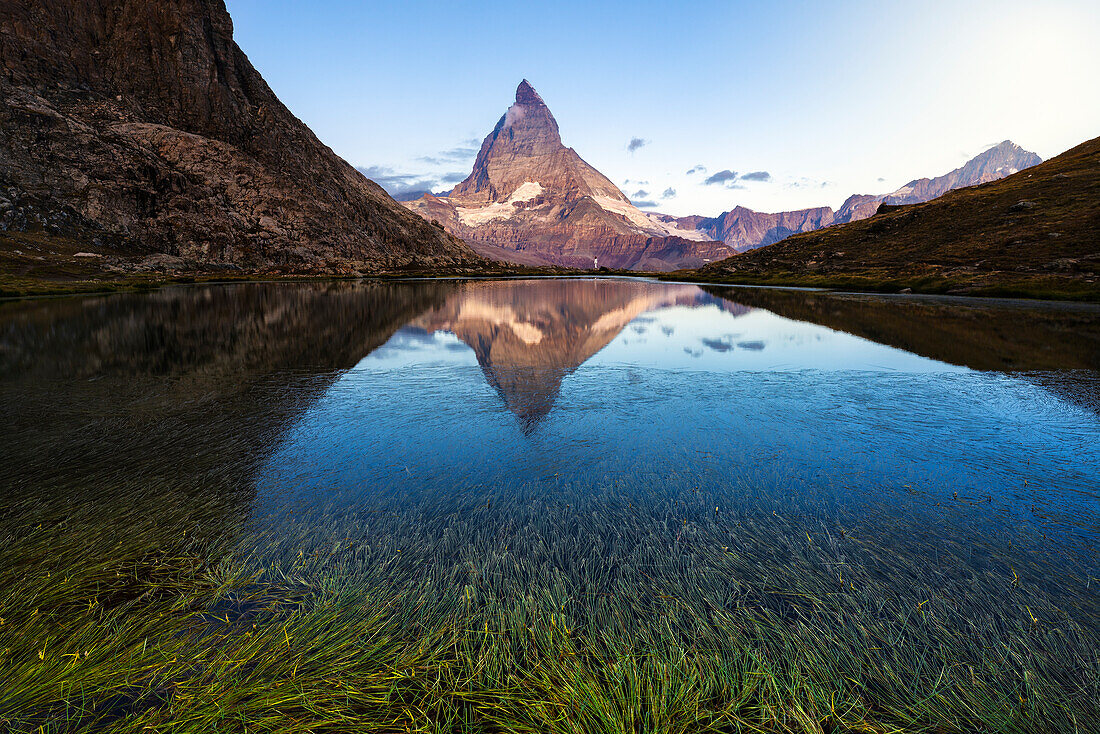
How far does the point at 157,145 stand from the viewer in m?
138

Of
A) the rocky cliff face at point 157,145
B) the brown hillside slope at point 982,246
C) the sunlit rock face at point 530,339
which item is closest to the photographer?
the sunlit rock face at point 530,339

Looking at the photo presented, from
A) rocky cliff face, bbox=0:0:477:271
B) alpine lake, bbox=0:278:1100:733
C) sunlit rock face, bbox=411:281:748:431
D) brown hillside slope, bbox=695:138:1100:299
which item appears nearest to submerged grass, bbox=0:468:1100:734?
alpine lake, bbox=0:278:1100:733

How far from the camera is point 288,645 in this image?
4379 mm

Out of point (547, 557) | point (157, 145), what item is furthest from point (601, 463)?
point (157, 145)

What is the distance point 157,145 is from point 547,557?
7640 inches

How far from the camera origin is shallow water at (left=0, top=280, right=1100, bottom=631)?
612 cm

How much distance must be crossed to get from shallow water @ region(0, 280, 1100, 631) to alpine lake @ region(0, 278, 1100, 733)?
71mm

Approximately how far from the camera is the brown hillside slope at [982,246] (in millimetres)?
59062

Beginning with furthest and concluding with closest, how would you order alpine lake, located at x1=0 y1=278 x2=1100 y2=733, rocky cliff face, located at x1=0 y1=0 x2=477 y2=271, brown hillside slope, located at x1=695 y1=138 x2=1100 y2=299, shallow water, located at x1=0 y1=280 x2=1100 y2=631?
rocky cliff face, located at x1=0 y1=0 x2=477 y2=271, brown hillside slope, located at x1=695 y1=138 x2=1100 y2=299, shallow water, located at x1=0 y1=280 x2=1100 y2=631, alpine lake, located at x1=0 y1=278 x2=1100 y2=733

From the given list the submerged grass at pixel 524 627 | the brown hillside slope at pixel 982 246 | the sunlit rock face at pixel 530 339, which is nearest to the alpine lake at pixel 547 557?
the submerged grass at pixel 524 627

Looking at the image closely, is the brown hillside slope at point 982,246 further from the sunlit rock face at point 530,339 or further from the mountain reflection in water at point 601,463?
the mountain reflection in water at point 601,463

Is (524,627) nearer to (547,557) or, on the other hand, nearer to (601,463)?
(547,557)

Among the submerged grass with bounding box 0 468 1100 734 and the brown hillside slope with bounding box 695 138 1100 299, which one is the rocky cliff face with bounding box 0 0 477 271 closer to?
the brown hillside slope with bounding box 695 138 1100 299

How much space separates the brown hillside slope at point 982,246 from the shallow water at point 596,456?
5188 cm
